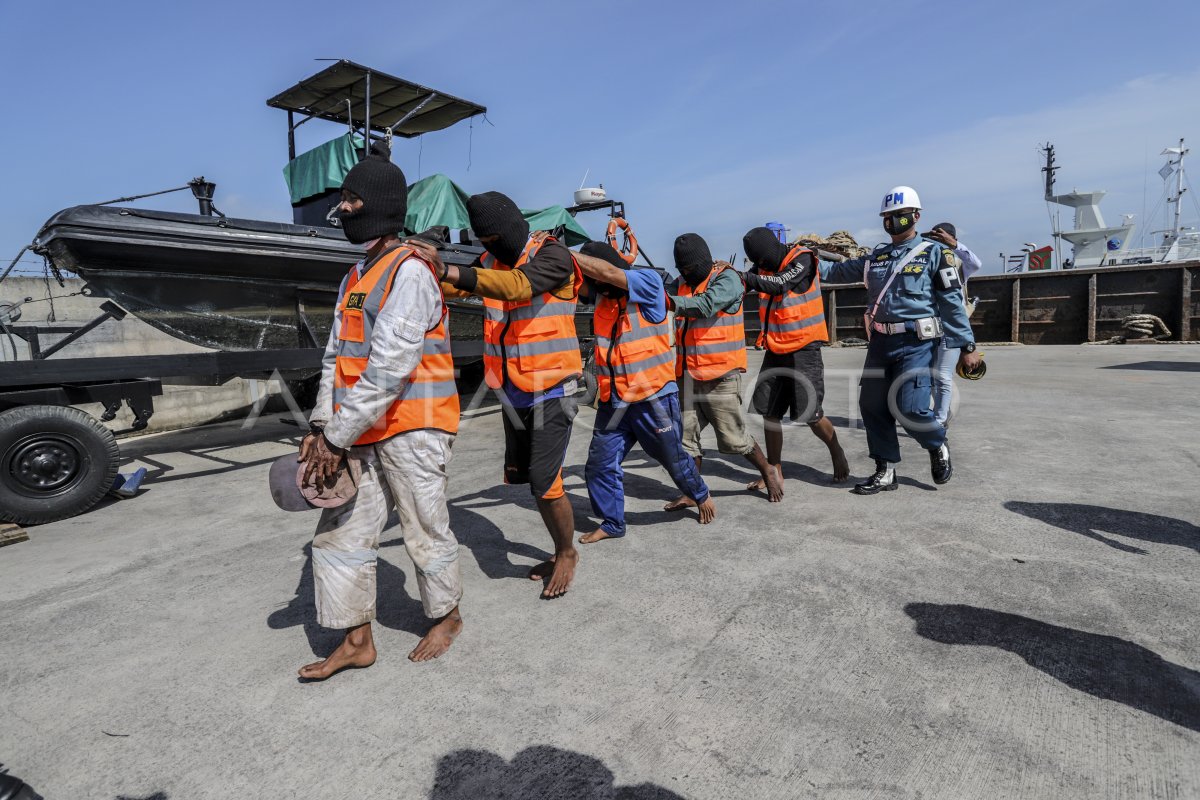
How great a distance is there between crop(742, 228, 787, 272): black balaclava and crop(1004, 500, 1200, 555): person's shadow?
197cm

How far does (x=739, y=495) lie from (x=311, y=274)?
4.50 metres

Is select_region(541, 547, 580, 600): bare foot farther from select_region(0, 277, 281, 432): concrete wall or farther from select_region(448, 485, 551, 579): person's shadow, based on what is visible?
select_region(0, 277, 281, 432): concrete wall

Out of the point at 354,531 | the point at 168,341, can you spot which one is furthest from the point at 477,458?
the point at 168,341

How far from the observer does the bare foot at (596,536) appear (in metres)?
3.61

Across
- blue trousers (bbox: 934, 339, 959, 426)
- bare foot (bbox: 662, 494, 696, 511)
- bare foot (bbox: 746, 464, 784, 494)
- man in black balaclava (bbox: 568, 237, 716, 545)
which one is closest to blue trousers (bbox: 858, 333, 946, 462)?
Answer: blue trousers (bbox: 934, 339, 959, 426)

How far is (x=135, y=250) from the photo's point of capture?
542 centimetres

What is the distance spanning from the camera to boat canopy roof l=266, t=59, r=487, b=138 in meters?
7.02

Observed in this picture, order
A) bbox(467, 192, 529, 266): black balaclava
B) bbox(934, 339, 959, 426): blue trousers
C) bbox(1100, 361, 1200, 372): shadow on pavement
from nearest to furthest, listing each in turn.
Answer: bbox(467, 192, 529, 266): black balaclava < bbox(934, 339, 959, 426): blue trousers < bbox(1100, 361, 1200, 372): shadow on pavement

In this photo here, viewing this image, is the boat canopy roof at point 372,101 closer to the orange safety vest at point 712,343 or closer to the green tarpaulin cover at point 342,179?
the green tarpaulin cover at point 342,179

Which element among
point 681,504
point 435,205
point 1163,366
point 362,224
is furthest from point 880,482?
point 1163,366

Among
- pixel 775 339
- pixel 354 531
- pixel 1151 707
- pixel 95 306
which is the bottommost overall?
pixel 1151 707

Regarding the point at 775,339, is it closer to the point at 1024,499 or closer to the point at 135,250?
the point at 1024,499

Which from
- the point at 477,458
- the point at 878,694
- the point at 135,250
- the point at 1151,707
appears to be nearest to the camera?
the point at 1151,707

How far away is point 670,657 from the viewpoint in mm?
2385
